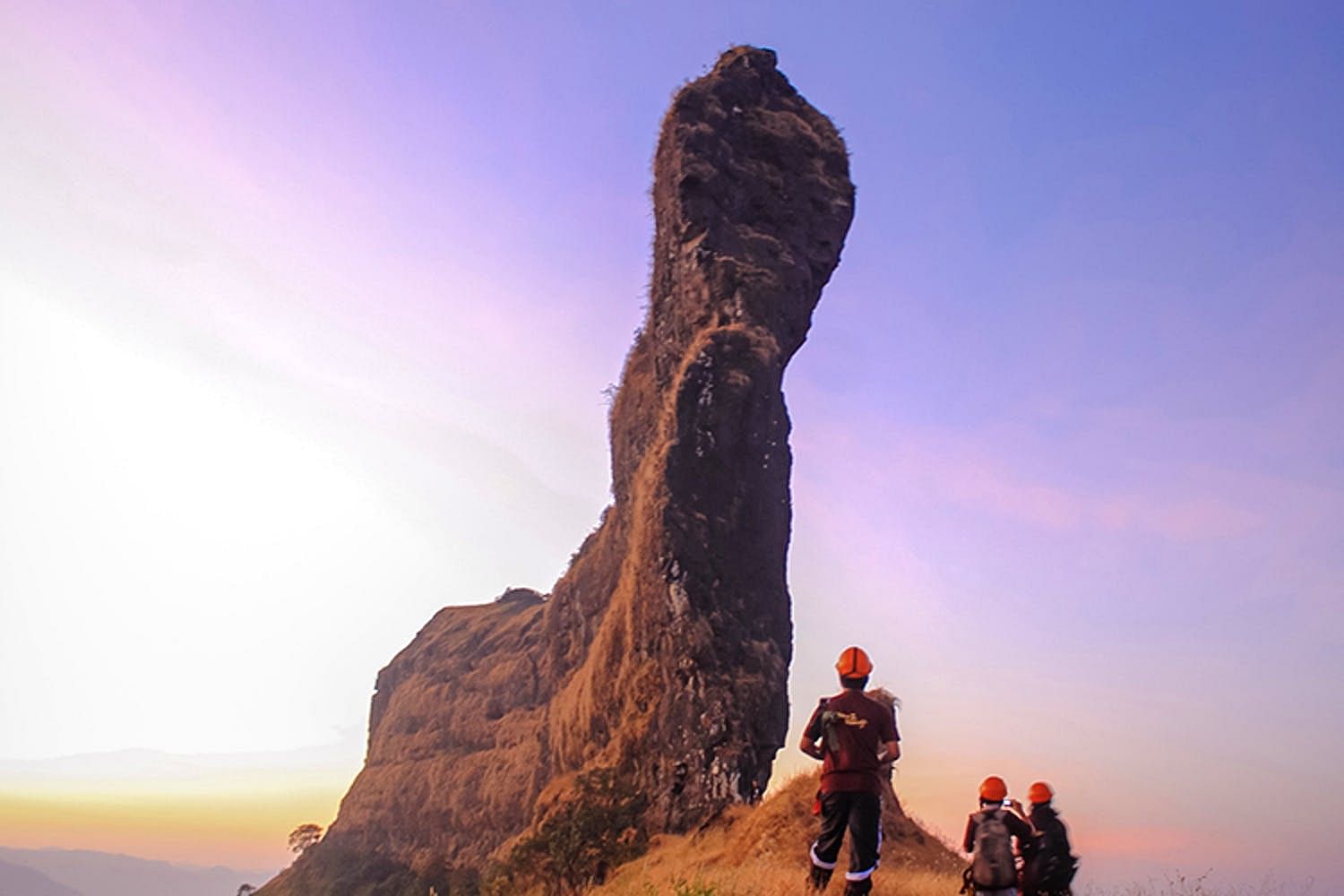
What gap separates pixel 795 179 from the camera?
29375 millimetres

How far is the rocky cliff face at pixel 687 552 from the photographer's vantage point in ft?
73.6

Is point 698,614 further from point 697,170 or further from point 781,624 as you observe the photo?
point 697,170

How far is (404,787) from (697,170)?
25.6 meters

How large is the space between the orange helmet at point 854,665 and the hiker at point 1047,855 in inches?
91.7

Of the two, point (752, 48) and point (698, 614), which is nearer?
point (698, 614)

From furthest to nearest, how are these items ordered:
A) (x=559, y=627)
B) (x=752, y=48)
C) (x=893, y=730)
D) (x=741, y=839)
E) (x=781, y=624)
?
1. (x=559, y=627)
2. (x=752, y=48)
3. (x=781, y=624)
4. (x=741, y=839)
5. (x=893, y=730)

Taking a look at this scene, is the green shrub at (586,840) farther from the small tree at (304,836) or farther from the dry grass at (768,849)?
the small tree at (304,836)

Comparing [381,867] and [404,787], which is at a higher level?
[404,787]

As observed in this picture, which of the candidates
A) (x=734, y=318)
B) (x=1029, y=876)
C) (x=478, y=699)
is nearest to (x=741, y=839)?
(x=1029, y=876)

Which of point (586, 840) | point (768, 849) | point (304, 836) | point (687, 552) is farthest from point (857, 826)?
point (304, 836)

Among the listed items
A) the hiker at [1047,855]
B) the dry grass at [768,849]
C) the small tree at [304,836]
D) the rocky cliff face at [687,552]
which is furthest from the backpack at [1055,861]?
the small tree at [304,836]

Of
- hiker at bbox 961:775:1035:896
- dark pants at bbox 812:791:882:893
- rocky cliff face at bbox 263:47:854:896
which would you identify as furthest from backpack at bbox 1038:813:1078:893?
rocky cliff face at bbox 263:47:854:896

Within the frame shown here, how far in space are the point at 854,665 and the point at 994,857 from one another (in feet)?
6.27

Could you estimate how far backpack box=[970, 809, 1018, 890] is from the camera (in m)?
8.22
